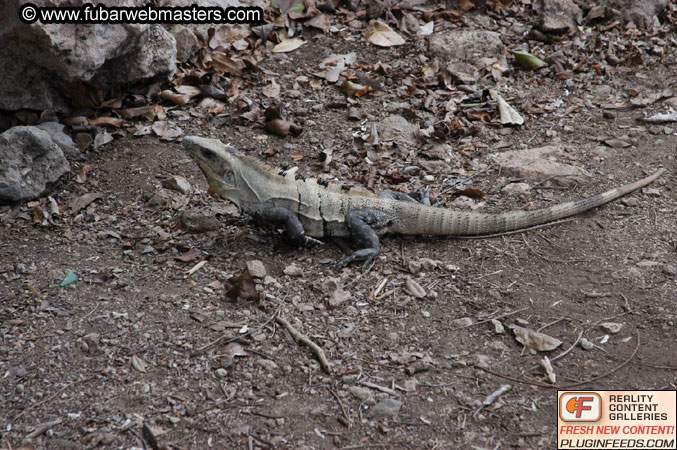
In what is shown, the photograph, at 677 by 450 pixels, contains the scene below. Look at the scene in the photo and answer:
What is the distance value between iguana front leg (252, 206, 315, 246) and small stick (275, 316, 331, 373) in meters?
0.88

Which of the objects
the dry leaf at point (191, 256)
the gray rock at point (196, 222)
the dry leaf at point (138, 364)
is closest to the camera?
the dry leaf at point (138, 364)

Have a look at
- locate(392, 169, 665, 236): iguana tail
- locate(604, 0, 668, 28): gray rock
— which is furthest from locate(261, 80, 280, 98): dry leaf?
locate(604, 0, 668, 28): gray rock

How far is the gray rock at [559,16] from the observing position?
7.31 m

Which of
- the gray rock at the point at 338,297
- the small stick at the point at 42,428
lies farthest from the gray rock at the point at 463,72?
the small stick at the point at 42,428

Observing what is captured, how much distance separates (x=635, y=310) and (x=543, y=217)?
3.53 feet

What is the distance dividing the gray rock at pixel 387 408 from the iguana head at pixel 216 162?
2056mm

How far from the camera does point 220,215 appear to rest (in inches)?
196

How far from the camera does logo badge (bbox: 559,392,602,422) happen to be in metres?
3.16

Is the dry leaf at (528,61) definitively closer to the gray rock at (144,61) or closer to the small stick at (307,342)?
the gray rock at (144,61)

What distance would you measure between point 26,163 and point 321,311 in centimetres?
278

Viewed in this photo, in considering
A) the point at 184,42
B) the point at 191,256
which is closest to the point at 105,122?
the point at 184,42

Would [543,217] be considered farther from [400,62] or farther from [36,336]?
[36,336]

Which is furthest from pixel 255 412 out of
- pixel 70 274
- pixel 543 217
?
pixel 543 217

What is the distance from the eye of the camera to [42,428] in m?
2.99
